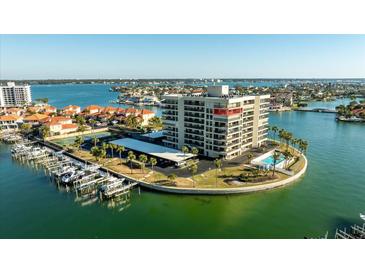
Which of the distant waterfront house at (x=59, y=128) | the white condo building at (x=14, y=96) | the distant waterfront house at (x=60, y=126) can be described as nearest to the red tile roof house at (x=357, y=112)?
the distant waterfront house at (x=60, y=126)

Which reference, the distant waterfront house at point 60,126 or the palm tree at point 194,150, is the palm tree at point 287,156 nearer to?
the palm tree at point 194,150

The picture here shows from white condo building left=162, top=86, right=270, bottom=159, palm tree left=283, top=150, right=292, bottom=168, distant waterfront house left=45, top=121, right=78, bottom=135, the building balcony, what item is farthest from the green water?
distant waterfront house left=45, top=121, right=78, bottom=135

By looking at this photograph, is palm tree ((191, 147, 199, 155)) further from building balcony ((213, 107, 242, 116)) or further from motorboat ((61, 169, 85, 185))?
motorboat ((61, 169, 85, 185))

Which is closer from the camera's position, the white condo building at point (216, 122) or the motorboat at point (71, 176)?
the motorboat at point (71, 176)

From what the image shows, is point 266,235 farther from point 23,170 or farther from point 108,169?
point 23,170

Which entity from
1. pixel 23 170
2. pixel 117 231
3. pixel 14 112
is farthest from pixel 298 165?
pixel 14 112

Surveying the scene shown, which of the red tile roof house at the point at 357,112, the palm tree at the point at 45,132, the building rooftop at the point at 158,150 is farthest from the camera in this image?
the red tile roof house at the point at 357,112

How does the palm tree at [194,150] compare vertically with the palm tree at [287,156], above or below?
above

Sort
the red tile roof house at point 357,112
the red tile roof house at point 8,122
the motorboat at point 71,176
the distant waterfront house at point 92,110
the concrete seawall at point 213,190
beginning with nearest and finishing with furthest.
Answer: the concrete seawall at point 213,190 → the motorboat at point 71,176 → the red tile roof house at point 8,122 → the distant waterfront house at point 92,110 → the red tile roof house at point 357,112
